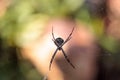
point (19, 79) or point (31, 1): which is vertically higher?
point (31, 1)

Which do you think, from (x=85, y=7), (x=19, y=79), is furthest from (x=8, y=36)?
(x=85, y=7)

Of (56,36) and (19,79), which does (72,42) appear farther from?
(19,79)

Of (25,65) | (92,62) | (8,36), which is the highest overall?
(8,36)

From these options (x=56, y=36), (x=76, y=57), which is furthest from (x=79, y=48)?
(x=56, y=36)

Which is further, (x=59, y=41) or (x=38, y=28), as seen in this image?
(x=38, y=28)

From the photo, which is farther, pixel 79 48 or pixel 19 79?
pixel 79 48

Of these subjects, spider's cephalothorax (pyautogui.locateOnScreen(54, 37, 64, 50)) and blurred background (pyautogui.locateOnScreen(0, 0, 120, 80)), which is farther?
blurred background (pyautogui.locateOnScreen(0, 0, 120, 80))

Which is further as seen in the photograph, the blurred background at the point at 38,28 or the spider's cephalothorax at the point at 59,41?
the blurred background at the point at 38,28

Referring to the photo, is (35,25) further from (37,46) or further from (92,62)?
(92,62)
